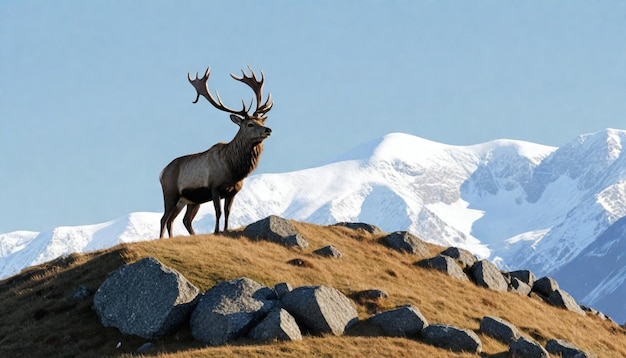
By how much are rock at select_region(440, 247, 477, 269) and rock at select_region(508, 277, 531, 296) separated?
2486 mm

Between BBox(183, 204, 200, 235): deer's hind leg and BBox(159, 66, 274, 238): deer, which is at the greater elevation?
BBox(159, 66, 274, 238): deer

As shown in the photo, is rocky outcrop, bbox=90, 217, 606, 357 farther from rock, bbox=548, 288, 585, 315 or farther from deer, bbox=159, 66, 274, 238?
rock, bbox=548, 288, 585, 315

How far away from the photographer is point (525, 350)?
117ft

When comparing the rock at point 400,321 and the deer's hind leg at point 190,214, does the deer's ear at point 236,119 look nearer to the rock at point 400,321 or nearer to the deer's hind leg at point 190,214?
the deer's hind leg at point 190,214

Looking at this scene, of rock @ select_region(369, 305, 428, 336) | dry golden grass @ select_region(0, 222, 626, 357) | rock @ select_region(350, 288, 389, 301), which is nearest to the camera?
dry golden grass @ select_region(0, 222, 626, 357)

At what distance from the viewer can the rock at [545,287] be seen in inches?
2108

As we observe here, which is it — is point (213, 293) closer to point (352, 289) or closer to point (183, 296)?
point (183, 296)

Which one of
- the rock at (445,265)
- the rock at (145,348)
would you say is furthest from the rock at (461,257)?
the rock at (145,348)

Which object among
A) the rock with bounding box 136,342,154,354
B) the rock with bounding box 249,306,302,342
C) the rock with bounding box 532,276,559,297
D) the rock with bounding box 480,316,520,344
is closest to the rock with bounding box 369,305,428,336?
the rock with bounding box 480,316,520,344

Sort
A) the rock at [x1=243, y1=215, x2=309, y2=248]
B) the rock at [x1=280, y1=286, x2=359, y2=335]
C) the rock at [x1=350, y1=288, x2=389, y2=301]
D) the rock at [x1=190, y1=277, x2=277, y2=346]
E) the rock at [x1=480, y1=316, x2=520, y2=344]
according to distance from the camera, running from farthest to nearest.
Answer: the rock at [x1=243, y1=215, x2=309, y2=248] < the rock at [x1=350, y1=288, x2=389, y2=301] < the rock at [x1=480, y1=316, x2=520, y2=344] < the rock at [x1=280, y1=286, x2=359, y2=335] < the rock at [x1=190, y1=277, x2=277, y2=346]

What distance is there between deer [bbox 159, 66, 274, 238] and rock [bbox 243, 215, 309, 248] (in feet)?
4.95

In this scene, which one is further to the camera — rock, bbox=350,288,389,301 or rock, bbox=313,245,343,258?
rock, bbox=313,245,343,258

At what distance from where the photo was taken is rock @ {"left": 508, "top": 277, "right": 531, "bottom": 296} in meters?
51.2

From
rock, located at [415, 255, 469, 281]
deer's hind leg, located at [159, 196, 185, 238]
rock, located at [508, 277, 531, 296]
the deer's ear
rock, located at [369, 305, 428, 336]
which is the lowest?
rock, located at [508, 277, 531, 296]
